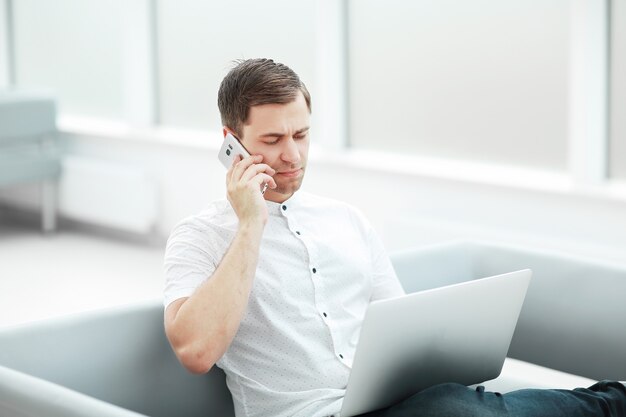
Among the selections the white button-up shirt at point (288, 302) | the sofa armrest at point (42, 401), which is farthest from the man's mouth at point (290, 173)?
the sofa armrest at point (42, 401)

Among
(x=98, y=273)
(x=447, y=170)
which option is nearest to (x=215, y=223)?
(x=447, y=170)

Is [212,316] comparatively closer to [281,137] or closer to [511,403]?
[281,137]

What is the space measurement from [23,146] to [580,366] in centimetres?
467

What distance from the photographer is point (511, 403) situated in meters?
2.23

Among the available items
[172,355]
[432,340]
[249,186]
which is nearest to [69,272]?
[172,355]

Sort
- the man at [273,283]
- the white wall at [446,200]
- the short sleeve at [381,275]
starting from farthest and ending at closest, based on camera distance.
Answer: the white wall at [446,200] < the short sleeve at [381,275] < the man at [273,283]

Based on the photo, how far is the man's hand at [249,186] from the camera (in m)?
2.40

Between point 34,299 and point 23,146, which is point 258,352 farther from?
point 23,146

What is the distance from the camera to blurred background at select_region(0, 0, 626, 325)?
4641 millimetres

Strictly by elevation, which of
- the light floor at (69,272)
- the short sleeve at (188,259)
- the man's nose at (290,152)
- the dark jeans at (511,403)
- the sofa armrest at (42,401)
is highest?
the man's nose at (290,152)

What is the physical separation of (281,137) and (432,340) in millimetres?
602

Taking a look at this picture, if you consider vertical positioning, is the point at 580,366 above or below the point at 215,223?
below

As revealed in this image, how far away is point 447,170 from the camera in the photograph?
511 centimetres

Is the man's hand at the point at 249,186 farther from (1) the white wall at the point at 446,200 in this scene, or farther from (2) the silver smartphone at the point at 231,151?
(1) the white wall at the point at 446,200
